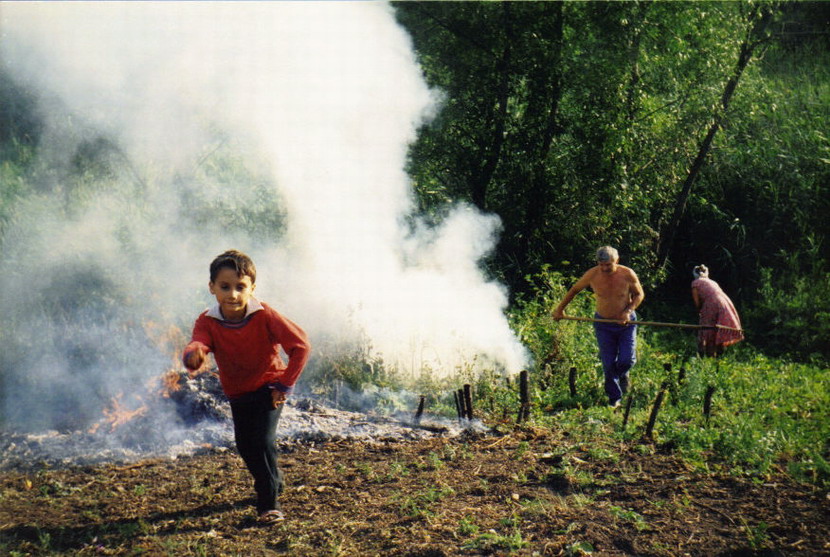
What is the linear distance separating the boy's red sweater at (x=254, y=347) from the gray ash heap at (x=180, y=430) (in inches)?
68.5

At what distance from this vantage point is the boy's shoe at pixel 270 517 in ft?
13.6

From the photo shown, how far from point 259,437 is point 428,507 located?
1.13 metres

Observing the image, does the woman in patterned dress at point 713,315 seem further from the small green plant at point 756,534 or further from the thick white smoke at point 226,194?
the small green plant at point 756,534

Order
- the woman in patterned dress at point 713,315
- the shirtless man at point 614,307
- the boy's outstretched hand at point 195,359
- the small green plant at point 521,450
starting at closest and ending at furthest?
the boy's outstretched hand at point 195,359 → the small green plant at point 521,450 → the shirtless man at point 614,307 → the woman in patterned dress at point 713,315

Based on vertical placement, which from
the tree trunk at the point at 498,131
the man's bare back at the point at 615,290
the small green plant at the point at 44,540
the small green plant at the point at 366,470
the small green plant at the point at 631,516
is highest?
the tree trunk at the point at 498,131

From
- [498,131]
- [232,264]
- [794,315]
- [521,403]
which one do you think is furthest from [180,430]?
[794,315]

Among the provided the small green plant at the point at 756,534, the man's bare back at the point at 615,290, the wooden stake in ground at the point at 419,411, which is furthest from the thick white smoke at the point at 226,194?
the small green plant at the point at 756,534

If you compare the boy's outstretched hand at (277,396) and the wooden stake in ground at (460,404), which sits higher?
the boy's outstretched hand at (277,396)

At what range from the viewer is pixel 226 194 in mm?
9688

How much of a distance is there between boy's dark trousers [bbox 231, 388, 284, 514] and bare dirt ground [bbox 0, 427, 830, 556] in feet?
0.76

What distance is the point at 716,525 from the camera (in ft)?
13.1

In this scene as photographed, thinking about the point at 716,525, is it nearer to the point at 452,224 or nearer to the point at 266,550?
the point at 266,550

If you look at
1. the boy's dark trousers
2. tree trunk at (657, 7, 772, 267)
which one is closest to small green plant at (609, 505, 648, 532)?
the boy's dark trousers

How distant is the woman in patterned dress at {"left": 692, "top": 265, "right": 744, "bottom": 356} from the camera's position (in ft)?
29.2
